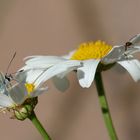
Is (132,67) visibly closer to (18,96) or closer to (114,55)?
(114,55)

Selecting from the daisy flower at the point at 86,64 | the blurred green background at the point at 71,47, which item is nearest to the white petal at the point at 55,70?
the daisy flower at the point at 86,64

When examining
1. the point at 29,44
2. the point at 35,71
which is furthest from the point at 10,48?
the point at 35,71

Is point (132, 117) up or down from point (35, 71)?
down

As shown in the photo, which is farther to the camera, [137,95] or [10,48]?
[10,48]

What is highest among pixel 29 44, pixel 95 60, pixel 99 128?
pixel 95 60

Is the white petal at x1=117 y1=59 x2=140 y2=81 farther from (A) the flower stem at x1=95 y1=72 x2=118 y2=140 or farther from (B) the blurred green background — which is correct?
(B) the blurred green background

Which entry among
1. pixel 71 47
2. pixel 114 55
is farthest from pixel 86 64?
pixel 71 47

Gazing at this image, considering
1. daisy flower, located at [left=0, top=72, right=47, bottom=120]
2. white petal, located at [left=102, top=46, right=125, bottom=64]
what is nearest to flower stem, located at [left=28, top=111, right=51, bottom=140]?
daisy flower, located at [left=0, top=72, right=47, bottom=120]

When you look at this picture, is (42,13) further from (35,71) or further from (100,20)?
(35,71)
